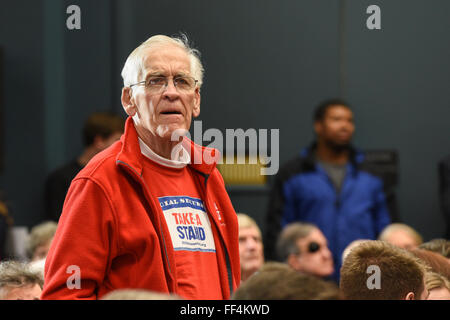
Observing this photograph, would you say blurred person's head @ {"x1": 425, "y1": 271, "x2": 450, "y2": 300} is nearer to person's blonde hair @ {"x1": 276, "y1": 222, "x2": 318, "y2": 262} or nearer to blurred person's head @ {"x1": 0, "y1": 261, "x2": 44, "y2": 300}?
blurred person's head @ {"x1": 0, "y1": 261, "x2": 44, "y2": 300}

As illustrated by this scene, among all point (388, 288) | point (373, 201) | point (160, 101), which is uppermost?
point (160, 101)

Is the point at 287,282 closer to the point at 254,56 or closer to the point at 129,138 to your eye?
the point at 129,138

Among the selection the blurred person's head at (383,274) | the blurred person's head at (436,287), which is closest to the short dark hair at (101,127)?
the blurred person's head at (436,287)

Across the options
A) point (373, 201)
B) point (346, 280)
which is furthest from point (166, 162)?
point (373, 201)

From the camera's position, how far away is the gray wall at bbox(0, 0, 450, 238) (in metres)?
5.92

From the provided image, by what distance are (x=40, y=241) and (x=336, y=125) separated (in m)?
2.24

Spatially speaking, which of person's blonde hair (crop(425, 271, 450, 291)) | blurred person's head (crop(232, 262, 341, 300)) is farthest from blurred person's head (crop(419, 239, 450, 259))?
blurred person's head (crop(232, 262, 341, 300))

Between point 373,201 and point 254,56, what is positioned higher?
point 254,56

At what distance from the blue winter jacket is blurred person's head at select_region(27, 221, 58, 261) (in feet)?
5.29

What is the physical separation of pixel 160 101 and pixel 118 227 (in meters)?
0.40

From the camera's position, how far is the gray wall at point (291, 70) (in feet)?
19.4

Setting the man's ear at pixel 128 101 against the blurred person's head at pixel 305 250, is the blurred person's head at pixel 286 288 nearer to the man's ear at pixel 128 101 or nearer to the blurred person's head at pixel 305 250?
the man's ear at pixel 128 101

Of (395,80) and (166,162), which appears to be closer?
(166,162)

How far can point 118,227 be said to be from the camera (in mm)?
1853
